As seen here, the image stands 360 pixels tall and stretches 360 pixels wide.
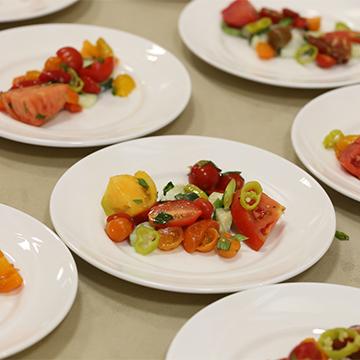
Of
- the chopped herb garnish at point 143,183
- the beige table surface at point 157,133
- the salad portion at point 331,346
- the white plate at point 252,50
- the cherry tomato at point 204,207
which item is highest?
the salad portion at point 331,346

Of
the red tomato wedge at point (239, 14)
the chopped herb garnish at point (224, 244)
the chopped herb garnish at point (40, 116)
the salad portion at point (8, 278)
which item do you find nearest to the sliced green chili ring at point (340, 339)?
the chopped herb garnish at point (224, 244)

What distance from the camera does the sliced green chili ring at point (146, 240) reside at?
4.69ft

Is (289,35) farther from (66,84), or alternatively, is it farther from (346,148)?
(66,84)

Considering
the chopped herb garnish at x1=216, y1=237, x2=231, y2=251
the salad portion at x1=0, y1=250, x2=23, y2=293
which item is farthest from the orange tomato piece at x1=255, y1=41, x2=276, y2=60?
the salad portion at x1=0, y1=250, x2=23, y2=293

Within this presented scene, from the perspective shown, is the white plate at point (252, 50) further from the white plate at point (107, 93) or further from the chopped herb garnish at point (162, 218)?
the chopped herb garnish at point (162, 218)

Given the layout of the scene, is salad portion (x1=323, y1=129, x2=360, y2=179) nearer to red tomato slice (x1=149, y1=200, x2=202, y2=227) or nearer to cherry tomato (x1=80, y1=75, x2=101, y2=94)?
red tomato slice (x1=149, y1=200, x2=202, y2=227)

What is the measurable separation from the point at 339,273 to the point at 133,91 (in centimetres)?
76


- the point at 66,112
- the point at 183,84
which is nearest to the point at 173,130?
the point at 183,84

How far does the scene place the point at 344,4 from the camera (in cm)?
246

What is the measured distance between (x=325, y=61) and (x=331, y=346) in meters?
1.11

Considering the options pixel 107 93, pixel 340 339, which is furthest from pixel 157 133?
pixel 340 339

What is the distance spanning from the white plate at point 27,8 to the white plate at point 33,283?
0.91 m

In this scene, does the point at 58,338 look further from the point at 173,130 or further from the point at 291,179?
the point at 173,130

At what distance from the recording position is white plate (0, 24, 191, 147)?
1744 millimetres
